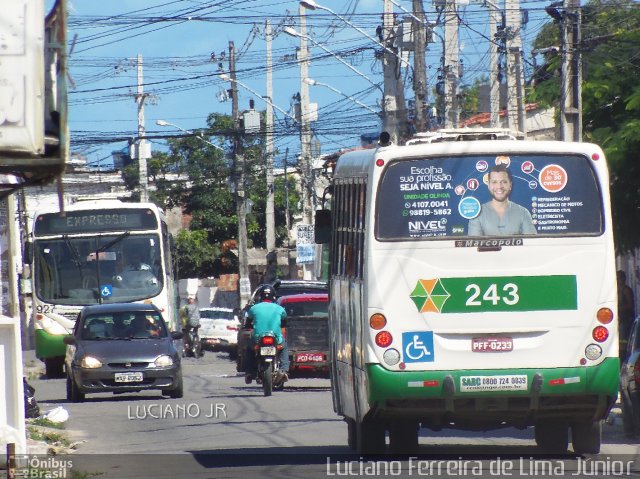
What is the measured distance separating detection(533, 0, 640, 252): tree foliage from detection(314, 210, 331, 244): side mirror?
42.4 feet

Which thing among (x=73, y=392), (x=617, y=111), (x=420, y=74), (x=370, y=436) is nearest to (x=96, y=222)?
(x=420, y=74)

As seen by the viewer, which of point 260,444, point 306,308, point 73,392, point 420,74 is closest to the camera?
point 260,444

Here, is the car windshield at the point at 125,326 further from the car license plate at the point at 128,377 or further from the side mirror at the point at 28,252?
the side mirror at the point at 28,252

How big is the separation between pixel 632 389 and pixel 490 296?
413 centimetres

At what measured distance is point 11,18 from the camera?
928 cm

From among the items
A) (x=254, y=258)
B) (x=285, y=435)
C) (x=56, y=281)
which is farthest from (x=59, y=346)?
(x=254, y=258)

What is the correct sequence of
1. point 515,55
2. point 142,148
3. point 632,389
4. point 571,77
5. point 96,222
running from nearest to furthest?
point 632,389 → point 571,77 → point 96,222 → point 515,55 → point 142,148

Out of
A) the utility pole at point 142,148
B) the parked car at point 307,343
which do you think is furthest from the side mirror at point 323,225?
the utility pole at point 142,148

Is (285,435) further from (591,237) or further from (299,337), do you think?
(299,337)

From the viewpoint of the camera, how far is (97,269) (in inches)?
1242

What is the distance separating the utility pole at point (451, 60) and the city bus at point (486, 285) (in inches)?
750

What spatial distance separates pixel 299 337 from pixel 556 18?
766cm

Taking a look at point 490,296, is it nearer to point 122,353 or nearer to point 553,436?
point 553,436

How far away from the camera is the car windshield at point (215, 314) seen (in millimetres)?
49125
